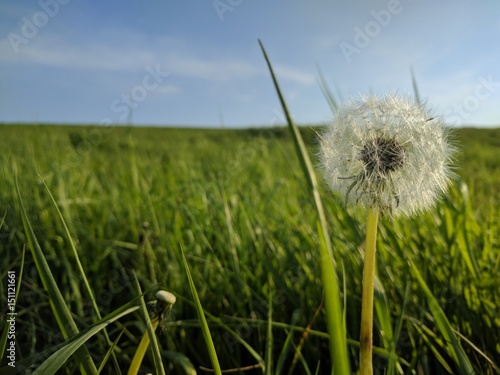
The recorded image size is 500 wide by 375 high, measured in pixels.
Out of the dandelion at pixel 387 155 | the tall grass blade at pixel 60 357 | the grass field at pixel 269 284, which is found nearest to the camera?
the tall grass blade at pixel 60 357

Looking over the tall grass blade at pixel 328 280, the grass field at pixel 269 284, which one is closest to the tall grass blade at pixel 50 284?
the grass field at pixel 269 284

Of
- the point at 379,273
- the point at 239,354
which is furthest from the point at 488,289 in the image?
the point at 239,354

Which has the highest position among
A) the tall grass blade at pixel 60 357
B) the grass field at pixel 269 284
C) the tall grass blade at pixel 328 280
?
the tall grass blade at pixel 328 280

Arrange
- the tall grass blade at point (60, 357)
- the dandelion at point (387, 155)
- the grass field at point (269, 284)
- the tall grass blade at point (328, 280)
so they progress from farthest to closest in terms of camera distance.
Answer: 1. the grass field at point (269, 284)
2. the dandelion at point (387, 155)
3. the tall grass blade at point (60, 357)
4. the tall grass blade at point (328, 280)

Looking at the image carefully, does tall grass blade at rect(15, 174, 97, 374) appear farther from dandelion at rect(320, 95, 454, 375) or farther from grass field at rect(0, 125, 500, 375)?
dandelion at rect(320, 95, 454, 375)

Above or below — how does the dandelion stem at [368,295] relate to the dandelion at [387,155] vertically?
below

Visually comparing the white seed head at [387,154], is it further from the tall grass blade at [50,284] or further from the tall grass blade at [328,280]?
the tall grass blade at [50,284]

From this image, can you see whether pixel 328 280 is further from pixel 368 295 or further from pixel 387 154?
pixel 387 154

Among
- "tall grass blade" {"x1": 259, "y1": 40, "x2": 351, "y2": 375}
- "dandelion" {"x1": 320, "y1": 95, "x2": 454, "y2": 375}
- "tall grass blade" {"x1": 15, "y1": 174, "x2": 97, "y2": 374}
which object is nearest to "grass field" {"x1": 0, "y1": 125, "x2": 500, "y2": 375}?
"tall grass blade" {"x1": 15, "y1": 174, "x2": 97, "y2": 374}

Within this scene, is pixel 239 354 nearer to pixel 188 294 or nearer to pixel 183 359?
pixel 188 294
